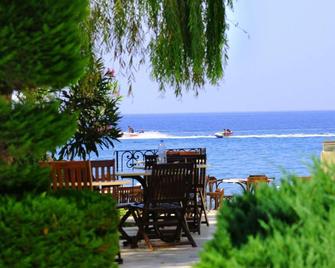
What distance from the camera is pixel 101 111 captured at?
1273cm

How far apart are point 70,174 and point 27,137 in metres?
2.46

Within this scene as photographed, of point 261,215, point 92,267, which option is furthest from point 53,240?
point 261,215

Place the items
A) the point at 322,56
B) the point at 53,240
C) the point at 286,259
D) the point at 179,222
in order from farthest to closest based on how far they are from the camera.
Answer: the point at 322,56 < the point at 179,222 < the point at 53,240 < the point at 286,259

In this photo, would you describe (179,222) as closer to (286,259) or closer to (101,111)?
(101,111)

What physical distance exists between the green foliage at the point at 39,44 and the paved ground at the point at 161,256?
261 centimetres

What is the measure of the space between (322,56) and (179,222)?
2531 cm

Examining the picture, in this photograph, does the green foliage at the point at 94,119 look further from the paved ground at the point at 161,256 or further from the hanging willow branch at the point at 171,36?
the hanging willow branch at the point at 171,36

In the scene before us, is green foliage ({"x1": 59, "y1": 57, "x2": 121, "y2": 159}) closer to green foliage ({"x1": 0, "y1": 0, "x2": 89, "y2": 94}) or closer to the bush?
green foliage ({"x1": 0, "y1": 0, "x2": 89, "y2": 94})

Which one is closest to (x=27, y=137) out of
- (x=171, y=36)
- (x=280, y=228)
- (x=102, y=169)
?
(x=171, y=36)

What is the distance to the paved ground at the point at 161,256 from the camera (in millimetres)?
6949

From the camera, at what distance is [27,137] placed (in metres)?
4.30

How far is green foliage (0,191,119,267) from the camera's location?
4.14m

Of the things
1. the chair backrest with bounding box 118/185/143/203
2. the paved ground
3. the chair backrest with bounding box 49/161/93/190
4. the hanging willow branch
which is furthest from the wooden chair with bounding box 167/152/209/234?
the chair backrest with bounding box 118/185/143/203

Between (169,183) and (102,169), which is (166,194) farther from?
(102,169)
